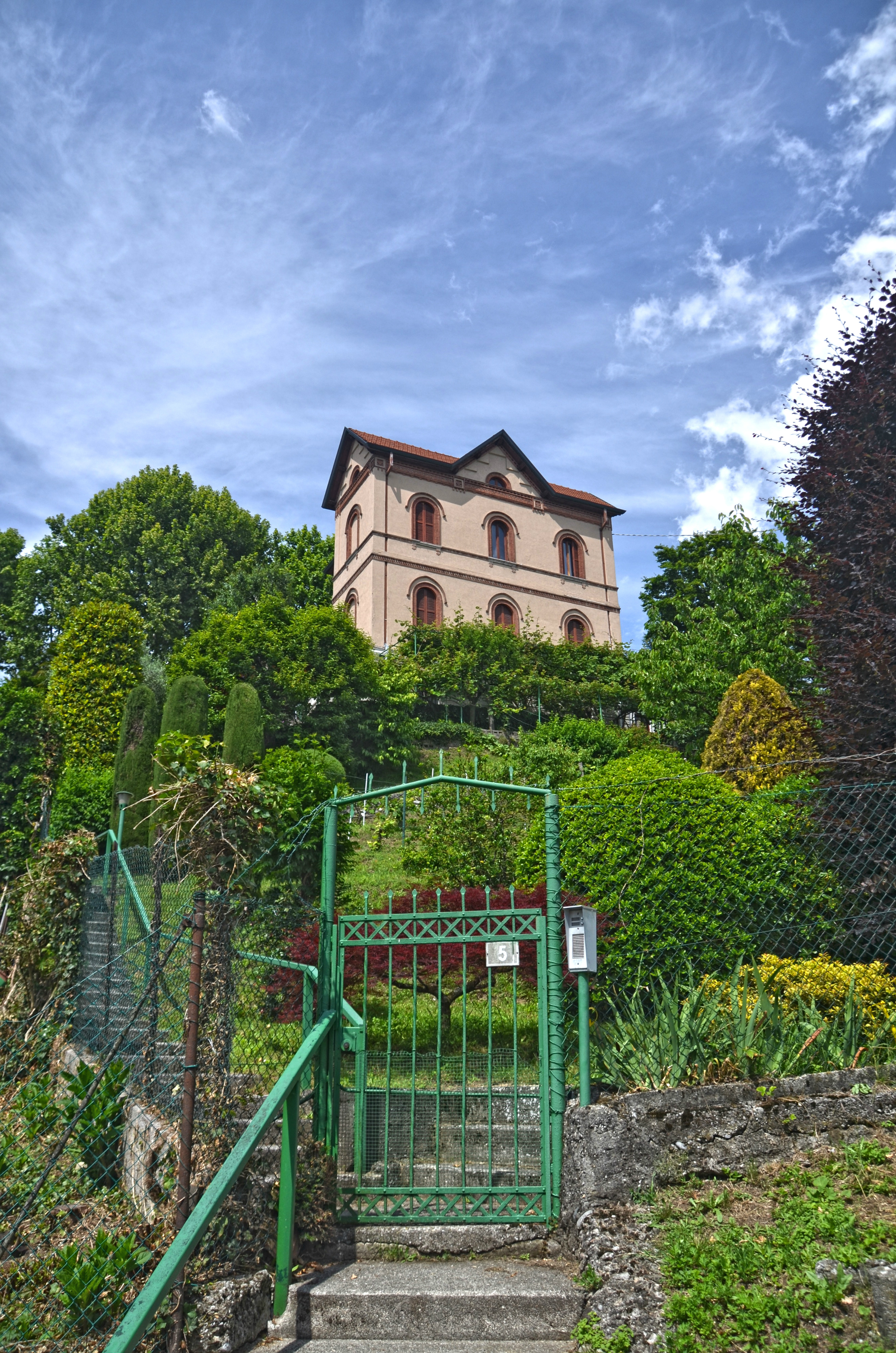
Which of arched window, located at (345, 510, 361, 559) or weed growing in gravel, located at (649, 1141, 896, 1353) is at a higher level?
arched window, located at (345, 510, 361, 559)

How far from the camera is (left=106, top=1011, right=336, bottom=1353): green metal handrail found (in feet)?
10.7

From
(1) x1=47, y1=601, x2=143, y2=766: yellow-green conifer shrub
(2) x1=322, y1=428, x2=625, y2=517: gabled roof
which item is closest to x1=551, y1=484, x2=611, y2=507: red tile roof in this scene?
(2) x1=322, y1=428, x2=625, y2=517: gabled roof

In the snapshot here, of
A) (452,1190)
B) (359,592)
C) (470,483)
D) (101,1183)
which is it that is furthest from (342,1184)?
(470,483)

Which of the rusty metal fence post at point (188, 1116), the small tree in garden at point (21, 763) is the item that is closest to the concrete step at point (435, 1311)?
the rusty metal fence post at point (188, 1116)

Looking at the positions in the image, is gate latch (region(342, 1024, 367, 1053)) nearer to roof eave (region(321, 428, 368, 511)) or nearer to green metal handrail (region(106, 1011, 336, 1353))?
green metal handrail (region(106, 1011, 336, 1353))

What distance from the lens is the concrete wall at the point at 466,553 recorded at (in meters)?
26.6

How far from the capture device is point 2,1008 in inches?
298

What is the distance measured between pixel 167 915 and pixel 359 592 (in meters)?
21.6

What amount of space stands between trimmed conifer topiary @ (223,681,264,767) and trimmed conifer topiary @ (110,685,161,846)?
1.52 m

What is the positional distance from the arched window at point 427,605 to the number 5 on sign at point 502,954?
22.2 m

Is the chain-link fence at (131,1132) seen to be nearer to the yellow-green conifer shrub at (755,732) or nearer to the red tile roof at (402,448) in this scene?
the yellow-green conifer shrub at (755,732)

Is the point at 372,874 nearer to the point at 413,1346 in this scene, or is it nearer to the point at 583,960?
the point at 583,960

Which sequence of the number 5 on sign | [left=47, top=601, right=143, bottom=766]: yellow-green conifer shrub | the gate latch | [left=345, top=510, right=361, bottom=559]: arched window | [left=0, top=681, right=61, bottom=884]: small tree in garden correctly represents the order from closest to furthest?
the number 5 on sign
the gate latch
[left=0, top=681, right=61, bottom=884]: small tree in garden
[left=47, top=601, right=143, bottom=766]: yellow-green conifer shrub
[left=345, top=510, right=361, bottom=559]: arched window

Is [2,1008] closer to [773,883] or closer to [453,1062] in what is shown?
[453,1062]
